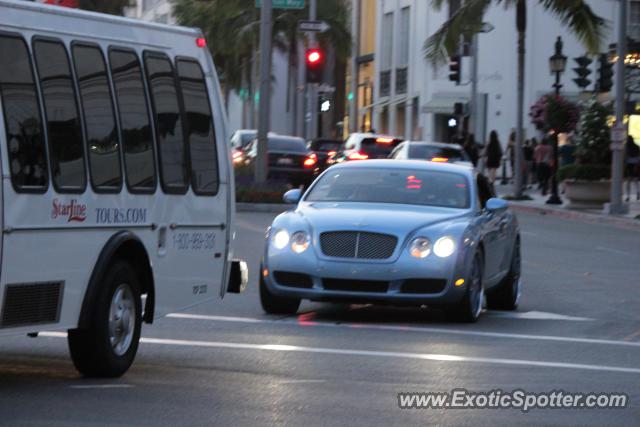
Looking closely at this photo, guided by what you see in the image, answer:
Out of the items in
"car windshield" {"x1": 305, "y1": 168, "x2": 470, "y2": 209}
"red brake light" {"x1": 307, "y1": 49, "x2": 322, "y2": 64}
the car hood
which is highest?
"red brake light" {"x1": 307, "y1": 49, "x2": 322, "y2": 64}

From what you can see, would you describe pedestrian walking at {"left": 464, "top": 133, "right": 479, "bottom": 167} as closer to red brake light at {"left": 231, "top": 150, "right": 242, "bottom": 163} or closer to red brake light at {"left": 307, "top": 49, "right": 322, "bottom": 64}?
red brake light at {"left": 231, "top": 150, "right": 242, "bottom": 163}

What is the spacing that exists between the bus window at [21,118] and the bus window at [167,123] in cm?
165

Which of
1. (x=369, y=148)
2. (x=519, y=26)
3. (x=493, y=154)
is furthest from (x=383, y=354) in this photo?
(x=493, y=154)

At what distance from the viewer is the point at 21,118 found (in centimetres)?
950

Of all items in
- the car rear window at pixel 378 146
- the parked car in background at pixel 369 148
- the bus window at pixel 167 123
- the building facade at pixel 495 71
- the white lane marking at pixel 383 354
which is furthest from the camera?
the building facade at pixel 495 71

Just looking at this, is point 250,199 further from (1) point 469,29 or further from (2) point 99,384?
(2) point 99,384

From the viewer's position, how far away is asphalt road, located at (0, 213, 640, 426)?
30.6 ft

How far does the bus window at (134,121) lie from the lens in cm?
1074

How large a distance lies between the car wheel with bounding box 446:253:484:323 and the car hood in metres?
0.51

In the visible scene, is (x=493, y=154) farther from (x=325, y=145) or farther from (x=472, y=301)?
(x=472, y=301)

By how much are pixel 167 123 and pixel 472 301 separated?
4.69 metres

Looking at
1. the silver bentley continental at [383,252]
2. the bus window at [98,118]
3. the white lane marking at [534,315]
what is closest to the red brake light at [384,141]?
the white lane marking at [534,315]

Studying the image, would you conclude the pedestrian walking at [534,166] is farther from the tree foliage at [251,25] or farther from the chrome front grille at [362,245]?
the chrome front grille at [362,245]

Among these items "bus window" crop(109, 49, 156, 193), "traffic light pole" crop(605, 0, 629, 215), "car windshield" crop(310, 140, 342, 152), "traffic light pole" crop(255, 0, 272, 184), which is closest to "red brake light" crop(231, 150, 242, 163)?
"car windshield" crop(310, 140, 342, 152)
